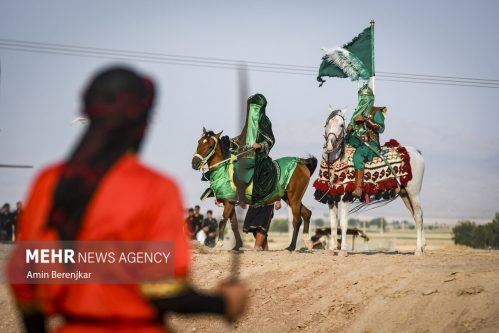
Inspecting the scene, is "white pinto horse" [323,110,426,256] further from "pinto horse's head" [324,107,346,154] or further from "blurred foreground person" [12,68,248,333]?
"blurred foreground person" [12,68,248,333]

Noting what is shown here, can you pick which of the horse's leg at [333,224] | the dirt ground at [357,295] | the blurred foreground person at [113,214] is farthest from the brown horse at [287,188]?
the blurred foreground person at [113,214]

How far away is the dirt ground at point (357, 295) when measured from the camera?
10.6 metres

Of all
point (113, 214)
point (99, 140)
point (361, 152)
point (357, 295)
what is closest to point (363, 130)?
point (361, 152)

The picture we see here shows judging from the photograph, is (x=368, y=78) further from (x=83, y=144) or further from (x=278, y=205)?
(x=83, y=144)

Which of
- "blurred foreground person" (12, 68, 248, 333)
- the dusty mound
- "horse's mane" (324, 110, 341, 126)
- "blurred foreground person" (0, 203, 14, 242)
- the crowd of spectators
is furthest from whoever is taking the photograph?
"blurred foreground person" (0, 203, 14, 242)

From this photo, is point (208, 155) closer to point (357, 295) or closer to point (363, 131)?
point (363, 131)

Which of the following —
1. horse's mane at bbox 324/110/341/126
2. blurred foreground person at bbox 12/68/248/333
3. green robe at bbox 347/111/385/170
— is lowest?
blurred foreground person at bbox 12/68/248/333

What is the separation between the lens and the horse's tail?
18.5m

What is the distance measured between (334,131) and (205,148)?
3075 millimetres

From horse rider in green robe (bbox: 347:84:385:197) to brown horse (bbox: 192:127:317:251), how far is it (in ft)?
8.19

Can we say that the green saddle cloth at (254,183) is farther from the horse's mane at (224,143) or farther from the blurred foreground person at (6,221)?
the blurred foreground person at (6,221)

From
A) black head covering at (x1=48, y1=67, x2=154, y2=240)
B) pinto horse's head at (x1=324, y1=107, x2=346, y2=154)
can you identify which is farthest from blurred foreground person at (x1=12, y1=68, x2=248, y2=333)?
pinto horse's head at (x1=324, y1=107, x2=346, y2=154)

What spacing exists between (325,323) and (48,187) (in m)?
9.12

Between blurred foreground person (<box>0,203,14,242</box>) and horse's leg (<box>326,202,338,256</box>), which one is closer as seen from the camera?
horse's leg (<box>326,202,338,256</box>)
